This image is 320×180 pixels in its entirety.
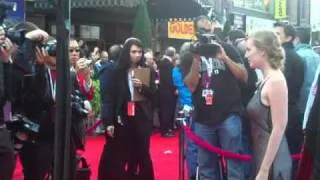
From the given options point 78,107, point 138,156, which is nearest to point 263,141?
point 78,107

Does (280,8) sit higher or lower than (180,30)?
higher

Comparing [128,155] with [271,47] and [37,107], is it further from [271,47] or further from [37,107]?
[271,47]

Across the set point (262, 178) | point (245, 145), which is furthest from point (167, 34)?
point (262, 178)

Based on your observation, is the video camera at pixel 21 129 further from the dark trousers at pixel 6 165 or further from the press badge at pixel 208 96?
the press badge at pixel 208 96

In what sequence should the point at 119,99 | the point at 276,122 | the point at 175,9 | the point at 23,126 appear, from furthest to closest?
1. the point at 175,9
2. the point at 119,99
3. the point at 23,126
4. the point at 276,122

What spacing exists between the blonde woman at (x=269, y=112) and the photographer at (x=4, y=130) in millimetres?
1818

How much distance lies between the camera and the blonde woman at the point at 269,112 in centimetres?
400

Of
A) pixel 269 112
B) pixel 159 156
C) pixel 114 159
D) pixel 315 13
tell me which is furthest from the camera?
pixel 315 13

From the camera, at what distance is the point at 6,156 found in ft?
14.0

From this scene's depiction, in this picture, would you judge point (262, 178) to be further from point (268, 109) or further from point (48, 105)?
point (48, 105)

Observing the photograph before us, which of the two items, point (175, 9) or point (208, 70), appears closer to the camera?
point (208, 70)

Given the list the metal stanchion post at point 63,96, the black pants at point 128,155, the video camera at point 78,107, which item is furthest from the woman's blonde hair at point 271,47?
the black pants at point 128,155

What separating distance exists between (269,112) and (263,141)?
278 mm

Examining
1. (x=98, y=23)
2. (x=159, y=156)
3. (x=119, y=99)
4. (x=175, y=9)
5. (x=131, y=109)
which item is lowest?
(x=159, y=156)
